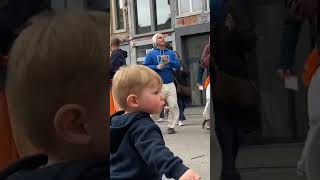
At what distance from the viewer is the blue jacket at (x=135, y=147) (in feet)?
6.47

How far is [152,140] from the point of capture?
198 centimetres

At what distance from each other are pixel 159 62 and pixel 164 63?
0.16 feet

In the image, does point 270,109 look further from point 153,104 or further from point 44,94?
point 153,104

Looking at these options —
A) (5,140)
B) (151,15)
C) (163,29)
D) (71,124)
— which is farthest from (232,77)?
(163,29)

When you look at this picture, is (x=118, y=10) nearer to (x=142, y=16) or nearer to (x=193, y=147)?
(x=193, y=147)

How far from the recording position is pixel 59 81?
104 cm

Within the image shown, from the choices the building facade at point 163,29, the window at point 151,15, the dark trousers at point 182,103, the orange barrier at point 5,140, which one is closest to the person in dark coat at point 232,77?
the orange barrier at point 5,140

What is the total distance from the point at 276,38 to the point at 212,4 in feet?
0.63

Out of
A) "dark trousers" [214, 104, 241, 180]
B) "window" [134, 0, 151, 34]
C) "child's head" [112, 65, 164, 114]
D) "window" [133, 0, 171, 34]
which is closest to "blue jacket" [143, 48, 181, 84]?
"child's head" [112, 65, 164, 114]

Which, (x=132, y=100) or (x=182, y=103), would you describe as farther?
(x=182, y=103)

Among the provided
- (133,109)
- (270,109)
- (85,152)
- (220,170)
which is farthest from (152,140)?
(85,152)

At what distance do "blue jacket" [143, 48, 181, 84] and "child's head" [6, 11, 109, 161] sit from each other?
413 cm

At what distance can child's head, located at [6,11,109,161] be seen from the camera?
1035mm

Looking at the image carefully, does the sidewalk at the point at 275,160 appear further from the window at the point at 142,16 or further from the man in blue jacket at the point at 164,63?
the window at the point at 142,16
